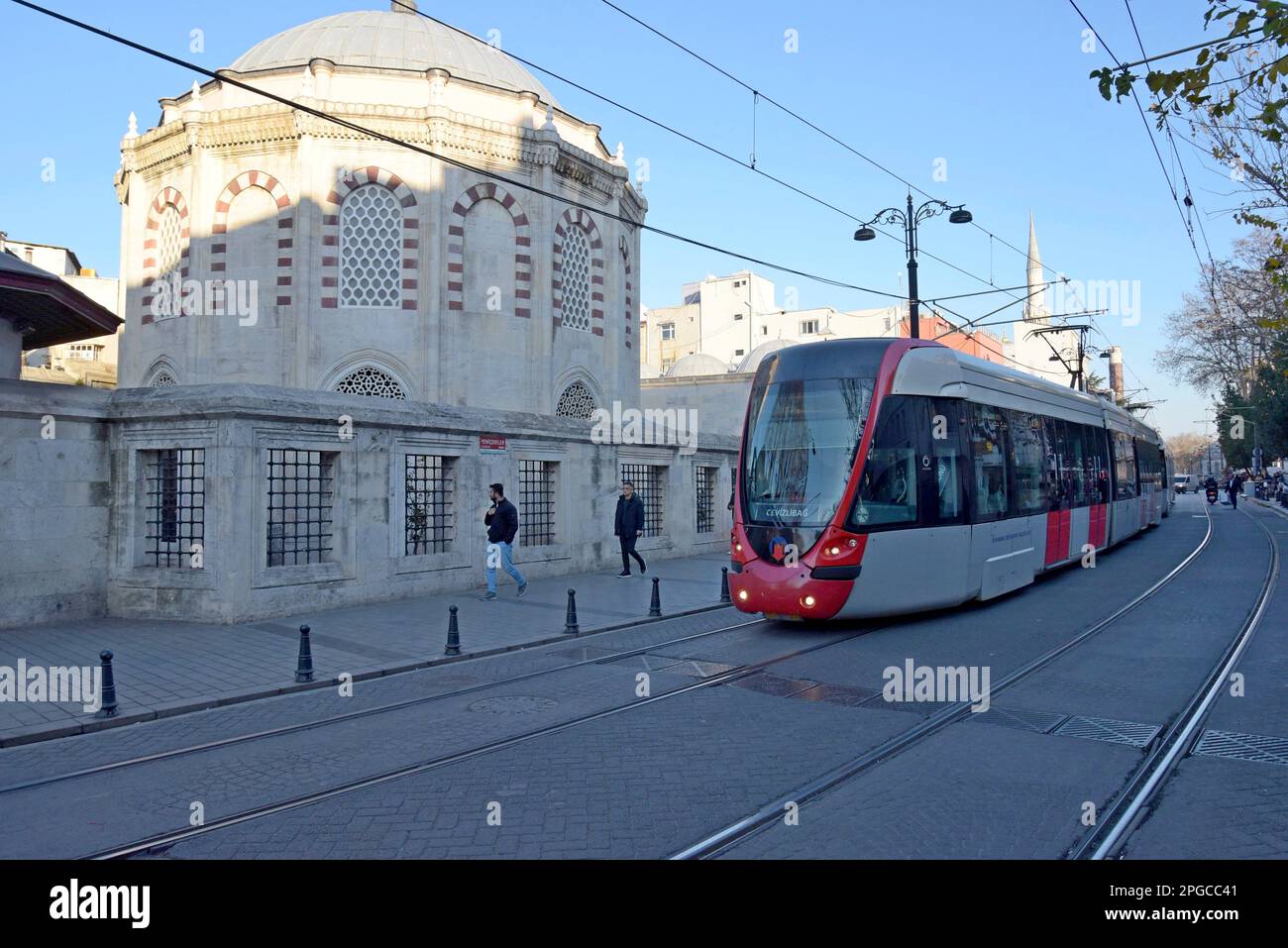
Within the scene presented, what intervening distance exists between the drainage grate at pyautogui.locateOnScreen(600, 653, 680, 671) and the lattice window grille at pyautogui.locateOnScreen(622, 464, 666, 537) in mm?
A: 11413

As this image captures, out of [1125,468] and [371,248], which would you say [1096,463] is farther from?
[371,248]

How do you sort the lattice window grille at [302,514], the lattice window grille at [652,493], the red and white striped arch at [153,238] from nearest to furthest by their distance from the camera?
the lattice window grille at [302,514] < the lattice window grille at [652,493] < the red and white striped arch at [153,238]

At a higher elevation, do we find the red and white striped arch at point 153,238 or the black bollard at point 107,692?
the red and white striped arch at point 153,238

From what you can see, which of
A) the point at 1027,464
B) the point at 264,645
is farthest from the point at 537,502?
the point at 1027,464

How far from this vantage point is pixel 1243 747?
6.08 meters

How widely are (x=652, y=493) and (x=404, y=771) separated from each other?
1603 centimetres

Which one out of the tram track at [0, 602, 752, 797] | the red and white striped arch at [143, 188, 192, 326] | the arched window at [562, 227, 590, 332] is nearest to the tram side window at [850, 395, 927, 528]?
the tram track at [0, 602, 752, 797]

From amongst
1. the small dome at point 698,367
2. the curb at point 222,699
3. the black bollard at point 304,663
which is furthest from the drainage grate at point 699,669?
the small dome at point 698,367

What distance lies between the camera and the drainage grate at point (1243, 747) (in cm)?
584

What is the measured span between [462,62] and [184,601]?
2030 centimetres

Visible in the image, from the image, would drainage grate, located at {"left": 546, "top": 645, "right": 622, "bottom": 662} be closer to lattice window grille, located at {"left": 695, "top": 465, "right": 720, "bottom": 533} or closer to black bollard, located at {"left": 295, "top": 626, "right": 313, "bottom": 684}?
black bollard, located at {"left": 295, "top": 626, "right": 313, "bottom": 684}

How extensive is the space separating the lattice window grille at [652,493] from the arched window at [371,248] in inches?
304

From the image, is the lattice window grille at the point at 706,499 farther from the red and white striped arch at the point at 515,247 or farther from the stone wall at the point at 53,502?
the stone wall at the point at 53,502

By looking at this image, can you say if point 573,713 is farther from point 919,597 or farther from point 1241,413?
Answer: point 1241,413
